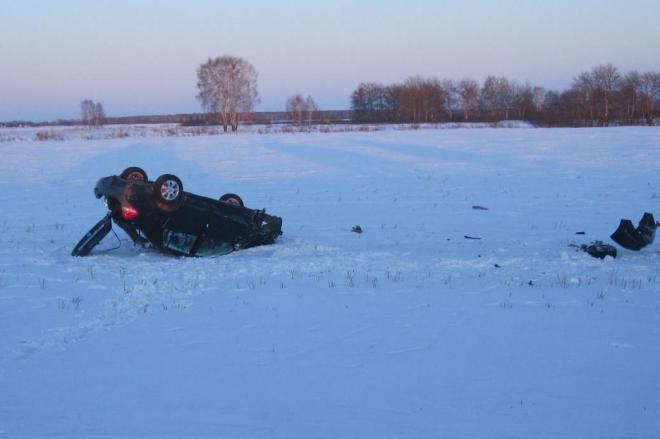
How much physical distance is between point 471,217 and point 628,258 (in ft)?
16.5

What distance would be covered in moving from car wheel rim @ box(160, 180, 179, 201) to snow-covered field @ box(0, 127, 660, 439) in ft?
3.50

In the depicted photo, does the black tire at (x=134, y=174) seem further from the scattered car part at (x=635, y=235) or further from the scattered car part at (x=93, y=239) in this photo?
the scattered car part at (x=635, y=235)

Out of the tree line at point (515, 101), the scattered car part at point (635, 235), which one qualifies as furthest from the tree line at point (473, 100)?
the scattered car part at point (635, 235)

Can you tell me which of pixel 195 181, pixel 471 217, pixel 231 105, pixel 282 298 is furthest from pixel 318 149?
pixel 231 105

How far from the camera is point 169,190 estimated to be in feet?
33.3

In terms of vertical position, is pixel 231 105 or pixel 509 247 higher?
pixel 231 105

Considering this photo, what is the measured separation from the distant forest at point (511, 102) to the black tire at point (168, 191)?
6529 cm

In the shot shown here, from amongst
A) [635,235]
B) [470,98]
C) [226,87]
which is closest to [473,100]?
[470,98]

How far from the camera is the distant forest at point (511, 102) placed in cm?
7869

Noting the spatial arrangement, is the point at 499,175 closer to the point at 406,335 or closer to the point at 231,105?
the point at 406,335

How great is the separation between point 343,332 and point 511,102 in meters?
99.8

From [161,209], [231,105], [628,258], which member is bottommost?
[628,258]

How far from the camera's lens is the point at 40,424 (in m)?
4.25

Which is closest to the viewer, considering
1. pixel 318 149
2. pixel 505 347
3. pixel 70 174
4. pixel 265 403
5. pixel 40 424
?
pixel 40 424
